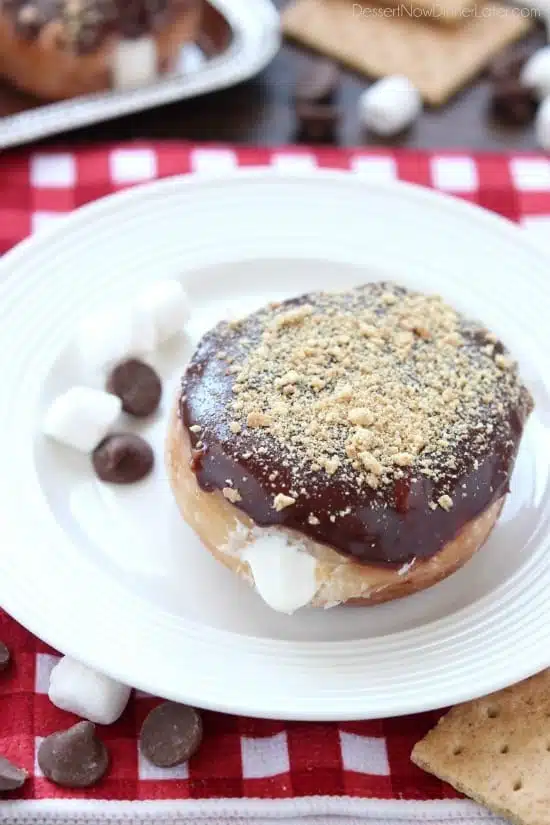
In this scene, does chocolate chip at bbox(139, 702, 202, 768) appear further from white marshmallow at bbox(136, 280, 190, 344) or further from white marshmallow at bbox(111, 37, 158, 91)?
white marshmallow at bbox(111, 37, 158, 91)

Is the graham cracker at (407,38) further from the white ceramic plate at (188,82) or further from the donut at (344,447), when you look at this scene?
the donut at (344,447)

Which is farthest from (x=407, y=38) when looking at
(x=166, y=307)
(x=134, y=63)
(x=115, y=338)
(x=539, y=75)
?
(x=115, y=338)

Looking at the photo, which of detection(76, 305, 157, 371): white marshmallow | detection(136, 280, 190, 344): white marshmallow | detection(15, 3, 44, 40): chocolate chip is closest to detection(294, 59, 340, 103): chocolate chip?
detection(15, 3, 44, 40): chocolate chip

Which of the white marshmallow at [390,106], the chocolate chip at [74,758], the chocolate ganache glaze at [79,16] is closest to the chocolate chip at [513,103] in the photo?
the white marshmallow at [390,106]

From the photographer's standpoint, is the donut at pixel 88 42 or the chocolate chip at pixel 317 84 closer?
the donut at pixel 88 42

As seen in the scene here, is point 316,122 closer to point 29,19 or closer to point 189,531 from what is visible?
point 29,19

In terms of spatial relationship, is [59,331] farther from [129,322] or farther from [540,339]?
[540,339]
